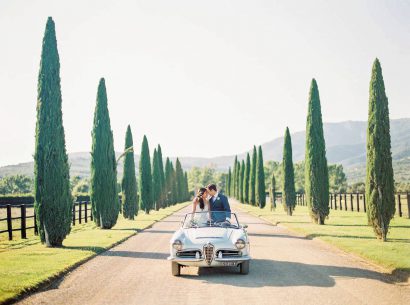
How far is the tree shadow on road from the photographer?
9711 millimetres

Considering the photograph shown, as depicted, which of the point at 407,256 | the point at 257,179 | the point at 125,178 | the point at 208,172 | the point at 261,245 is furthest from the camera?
the point at 208,172

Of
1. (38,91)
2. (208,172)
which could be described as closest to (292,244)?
(38,91)

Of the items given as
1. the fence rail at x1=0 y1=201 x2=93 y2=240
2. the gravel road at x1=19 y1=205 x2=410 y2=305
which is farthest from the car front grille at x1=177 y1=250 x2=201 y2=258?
the fence rail at x1=0 y1=201 x2=93 y2=240

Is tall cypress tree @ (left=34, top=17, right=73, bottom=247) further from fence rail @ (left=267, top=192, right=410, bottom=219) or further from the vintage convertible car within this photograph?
fence rail @ (left=267, top=192, right=410, bottom=219)

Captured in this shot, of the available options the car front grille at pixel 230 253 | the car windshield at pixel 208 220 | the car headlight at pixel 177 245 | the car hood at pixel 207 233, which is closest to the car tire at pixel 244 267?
the car front grille at pixel 230 253

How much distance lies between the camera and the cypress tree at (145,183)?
4603 cm

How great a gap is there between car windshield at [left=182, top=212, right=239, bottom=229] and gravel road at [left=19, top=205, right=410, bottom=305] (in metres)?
1.02

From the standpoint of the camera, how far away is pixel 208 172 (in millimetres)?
173500

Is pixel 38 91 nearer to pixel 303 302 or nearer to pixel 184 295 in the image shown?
pixel 184 295

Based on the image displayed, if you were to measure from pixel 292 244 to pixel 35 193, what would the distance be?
8904 millimetres

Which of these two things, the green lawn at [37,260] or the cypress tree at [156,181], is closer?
the green lawn at [37,260]

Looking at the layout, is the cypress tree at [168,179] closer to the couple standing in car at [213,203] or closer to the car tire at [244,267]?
the couple standing in car at [213,203]

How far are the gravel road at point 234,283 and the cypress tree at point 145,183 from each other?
31.7 metres

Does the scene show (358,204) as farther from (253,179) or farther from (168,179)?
(168,179)
